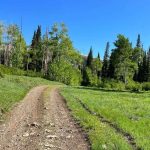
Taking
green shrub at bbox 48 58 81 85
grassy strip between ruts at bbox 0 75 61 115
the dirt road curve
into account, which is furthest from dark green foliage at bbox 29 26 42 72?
the dirt road curve

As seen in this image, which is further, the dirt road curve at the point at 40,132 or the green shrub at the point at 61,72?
the green shrub at the point at 61,72

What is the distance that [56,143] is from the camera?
510 inches

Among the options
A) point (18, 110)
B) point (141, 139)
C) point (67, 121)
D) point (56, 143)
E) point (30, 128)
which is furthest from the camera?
point (18, 110)

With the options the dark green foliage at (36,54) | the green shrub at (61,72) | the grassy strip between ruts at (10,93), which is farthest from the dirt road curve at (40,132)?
the dark green foliage at (36,54)

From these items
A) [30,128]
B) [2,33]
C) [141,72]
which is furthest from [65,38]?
[30,128]

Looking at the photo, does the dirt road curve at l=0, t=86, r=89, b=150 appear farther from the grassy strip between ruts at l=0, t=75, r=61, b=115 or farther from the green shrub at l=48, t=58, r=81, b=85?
the green shrub at l=48, t=58, r=81, b=85

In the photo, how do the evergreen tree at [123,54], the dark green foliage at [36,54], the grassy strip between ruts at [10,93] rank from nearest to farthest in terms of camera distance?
Result: the grassy strip between ruts at [10,93] → the evergreen tree at [123,54] → the dark green foliage at [36,54]

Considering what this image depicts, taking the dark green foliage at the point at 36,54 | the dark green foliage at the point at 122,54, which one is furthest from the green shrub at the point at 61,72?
the dark green foliage at the point at 36,54

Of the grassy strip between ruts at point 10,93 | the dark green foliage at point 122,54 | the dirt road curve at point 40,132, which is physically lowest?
the dirt road curve at point 40,132

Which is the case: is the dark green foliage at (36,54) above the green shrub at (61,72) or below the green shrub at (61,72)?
above

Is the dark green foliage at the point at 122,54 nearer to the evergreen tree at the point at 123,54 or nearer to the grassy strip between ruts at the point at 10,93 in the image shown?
the evergreen tree at the point at 123,54

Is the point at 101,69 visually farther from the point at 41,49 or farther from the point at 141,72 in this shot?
the point at 41,49

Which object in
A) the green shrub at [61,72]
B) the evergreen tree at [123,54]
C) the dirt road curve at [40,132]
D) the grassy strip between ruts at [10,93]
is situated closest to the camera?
the dirt road curve at [40,132]

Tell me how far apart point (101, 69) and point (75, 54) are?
206 feet
